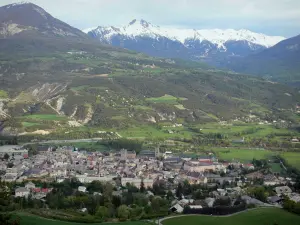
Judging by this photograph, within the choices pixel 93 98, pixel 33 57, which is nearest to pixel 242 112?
pixel 93 98

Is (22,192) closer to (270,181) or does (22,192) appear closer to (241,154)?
(270,181)

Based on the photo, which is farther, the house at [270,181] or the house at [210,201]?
the house at [270,181]

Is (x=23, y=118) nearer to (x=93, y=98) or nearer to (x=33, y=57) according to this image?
(x=93, y=98)

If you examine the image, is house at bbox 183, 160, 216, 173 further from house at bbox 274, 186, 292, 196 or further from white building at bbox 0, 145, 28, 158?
white building at bbox 0, 145, 28, 158

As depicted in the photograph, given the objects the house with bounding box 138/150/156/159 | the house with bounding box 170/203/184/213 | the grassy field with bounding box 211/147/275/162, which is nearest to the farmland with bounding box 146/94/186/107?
the grassy field with bounding box 211/147/275/162

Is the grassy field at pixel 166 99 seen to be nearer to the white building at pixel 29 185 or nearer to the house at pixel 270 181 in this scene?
the house at pixel 270 181

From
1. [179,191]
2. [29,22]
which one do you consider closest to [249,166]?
[179,191]

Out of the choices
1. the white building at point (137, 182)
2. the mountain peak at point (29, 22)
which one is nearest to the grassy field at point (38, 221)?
the white building at point (137, 182)
